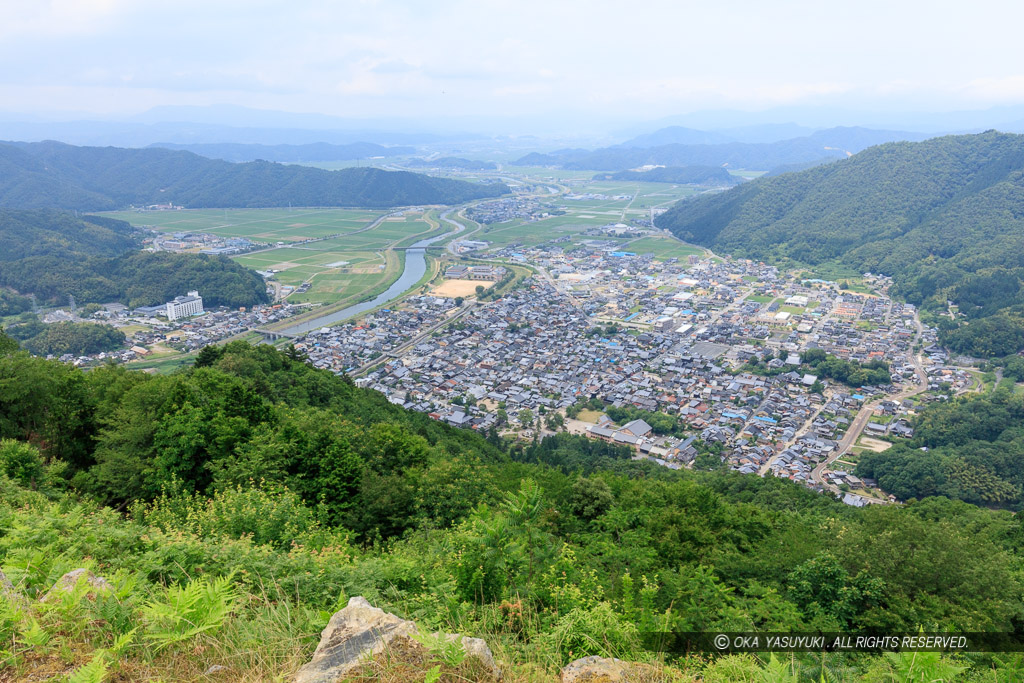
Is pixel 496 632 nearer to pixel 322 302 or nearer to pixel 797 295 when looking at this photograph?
pixel 322 302

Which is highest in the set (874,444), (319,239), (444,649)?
(319,239)

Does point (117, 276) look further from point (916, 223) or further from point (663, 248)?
point (916, 223)

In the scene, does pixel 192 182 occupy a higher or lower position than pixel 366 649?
higher

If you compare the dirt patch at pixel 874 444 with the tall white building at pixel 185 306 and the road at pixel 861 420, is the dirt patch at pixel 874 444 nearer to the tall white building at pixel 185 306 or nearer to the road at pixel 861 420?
the road at pixel 861 420

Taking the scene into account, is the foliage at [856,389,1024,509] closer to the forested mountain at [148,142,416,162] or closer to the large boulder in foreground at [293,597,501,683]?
the large boulder in foreground at [293,597,501,683]

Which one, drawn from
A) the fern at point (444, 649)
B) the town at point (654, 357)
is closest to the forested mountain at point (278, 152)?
the town at point (654, 357)

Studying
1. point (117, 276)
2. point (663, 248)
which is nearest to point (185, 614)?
point (117, 276)

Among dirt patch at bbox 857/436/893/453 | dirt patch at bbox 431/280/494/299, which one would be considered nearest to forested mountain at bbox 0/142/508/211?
dirt patch at bbox 431/280/494/299
